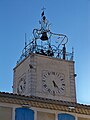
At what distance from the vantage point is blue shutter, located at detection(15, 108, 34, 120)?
24828 mm

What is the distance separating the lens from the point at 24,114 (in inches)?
985

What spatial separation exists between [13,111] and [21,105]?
645 mm

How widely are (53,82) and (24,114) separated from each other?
51.0 ft

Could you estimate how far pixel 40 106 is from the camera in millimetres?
25469

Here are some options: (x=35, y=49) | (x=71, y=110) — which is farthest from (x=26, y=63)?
(x=71, y=110)

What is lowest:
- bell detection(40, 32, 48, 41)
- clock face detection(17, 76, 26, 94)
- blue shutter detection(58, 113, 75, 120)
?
blue shutter detection(58, 113, 75, 120)

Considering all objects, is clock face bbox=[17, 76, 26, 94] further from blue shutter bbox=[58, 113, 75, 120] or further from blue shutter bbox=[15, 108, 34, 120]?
blue shutter bbox=[15, 108, 34, 120]

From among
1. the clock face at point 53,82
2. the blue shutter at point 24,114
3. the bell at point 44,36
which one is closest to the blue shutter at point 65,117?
the blue shutter at point 24,114

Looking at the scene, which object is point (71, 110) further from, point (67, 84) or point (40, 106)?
point (67, 84)

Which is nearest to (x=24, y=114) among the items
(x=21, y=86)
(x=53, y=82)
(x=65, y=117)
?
(x=65, y=117)

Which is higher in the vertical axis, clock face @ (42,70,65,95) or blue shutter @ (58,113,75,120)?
clock face @ (42,70,65,95)

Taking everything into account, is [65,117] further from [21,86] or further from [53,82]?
[21,86]

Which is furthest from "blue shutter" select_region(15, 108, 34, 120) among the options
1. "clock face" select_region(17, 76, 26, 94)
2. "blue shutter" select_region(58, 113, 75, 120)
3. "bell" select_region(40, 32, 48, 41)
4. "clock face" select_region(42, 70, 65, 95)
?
"bell" select_region(40, 32, 48, 41)

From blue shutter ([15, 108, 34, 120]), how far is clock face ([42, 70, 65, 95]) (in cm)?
1449
